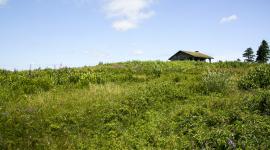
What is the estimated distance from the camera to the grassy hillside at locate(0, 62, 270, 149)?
10945mm

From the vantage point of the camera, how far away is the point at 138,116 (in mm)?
13586

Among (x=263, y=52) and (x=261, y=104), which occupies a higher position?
(x=263, y=52)

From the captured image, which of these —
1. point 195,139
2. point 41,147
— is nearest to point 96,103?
point 41,147

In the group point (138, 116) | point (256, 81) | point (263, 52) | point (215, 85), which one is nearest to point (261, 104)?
point (215, 85)

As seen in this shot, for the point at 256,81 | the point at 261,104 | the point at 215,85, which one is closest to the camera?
the point at 261,104

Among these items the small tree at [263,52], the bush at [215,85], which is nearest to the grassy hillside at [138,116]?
the bush at [215,85]

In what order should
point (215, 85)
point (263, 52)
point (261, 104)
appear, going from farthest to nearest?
1. point (263, 52)
2. point (215, 85)
3. point (261, 104)

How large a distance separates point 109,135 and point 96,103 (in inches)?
115

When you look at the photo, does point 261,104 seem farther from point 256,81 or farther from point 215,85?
point 256,81

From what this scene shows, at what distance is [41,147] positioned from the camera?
35.8ft

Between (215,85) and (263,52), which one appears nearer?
(215,85)

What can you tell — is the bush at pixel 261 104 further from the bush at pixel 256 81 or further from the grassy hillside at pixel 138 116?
the bush at pixel 256 81

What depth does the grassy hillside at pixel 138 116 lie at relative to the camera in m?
10.9

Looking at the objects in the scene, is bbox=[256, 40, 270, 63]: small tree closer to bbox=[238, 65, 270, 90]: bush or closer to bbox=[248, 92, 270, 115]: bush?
bbox=[238, 65, 270, 90]: bush
